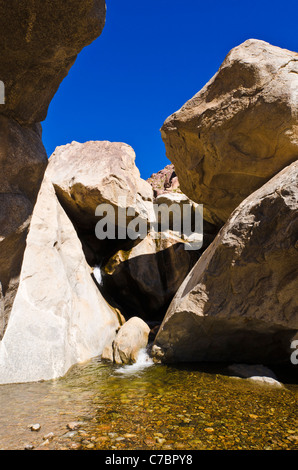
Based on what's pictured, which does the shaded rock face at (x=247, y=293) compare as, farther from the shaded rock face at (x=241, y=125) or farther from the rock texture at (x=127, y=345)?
the shaded rock face at (x=241, y=125)

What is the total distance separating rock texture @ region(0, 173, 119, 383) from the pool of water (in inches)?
22.6

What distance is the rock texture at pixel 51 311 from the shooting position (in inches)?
289

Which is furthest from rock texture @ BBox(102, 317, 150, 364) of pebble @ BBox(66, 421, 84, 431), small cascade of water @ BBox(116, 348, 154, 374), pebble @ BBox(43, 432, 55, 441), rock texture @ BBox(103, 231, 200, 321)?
pebble @ BBox(43, 432, 55, 441)

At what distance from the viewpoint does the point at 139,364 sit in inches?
352

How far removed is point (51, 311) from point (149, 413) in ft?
15.0

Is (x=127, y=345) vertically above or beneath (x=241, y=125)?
beneath

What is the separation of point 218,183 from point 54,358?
7.63 m

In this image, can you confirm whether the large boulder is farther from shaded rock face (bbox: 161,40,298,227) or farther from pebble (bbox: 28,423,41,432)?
shaded rock face (bbox: 161,40,298,227)

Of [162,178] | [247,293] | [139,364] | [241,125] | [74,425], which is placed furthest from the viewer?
[162,178]

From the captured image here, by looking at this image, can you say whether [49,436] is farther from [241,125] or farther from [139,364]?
[241,125]

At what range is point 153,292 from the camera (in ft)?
48.2

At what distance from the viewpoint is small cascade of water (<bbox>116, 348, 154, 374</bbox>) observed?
820 cm

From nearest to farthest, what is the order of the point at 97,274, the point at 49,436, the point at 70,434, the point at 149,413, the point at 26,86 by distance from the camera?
1. the point at 49,436
2. the point at 70,434
3. the point at 149,413
4. the point at 26,86
5. the point at 97,274

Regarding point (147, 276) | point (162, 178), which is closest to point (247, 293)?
point (147, 276)
